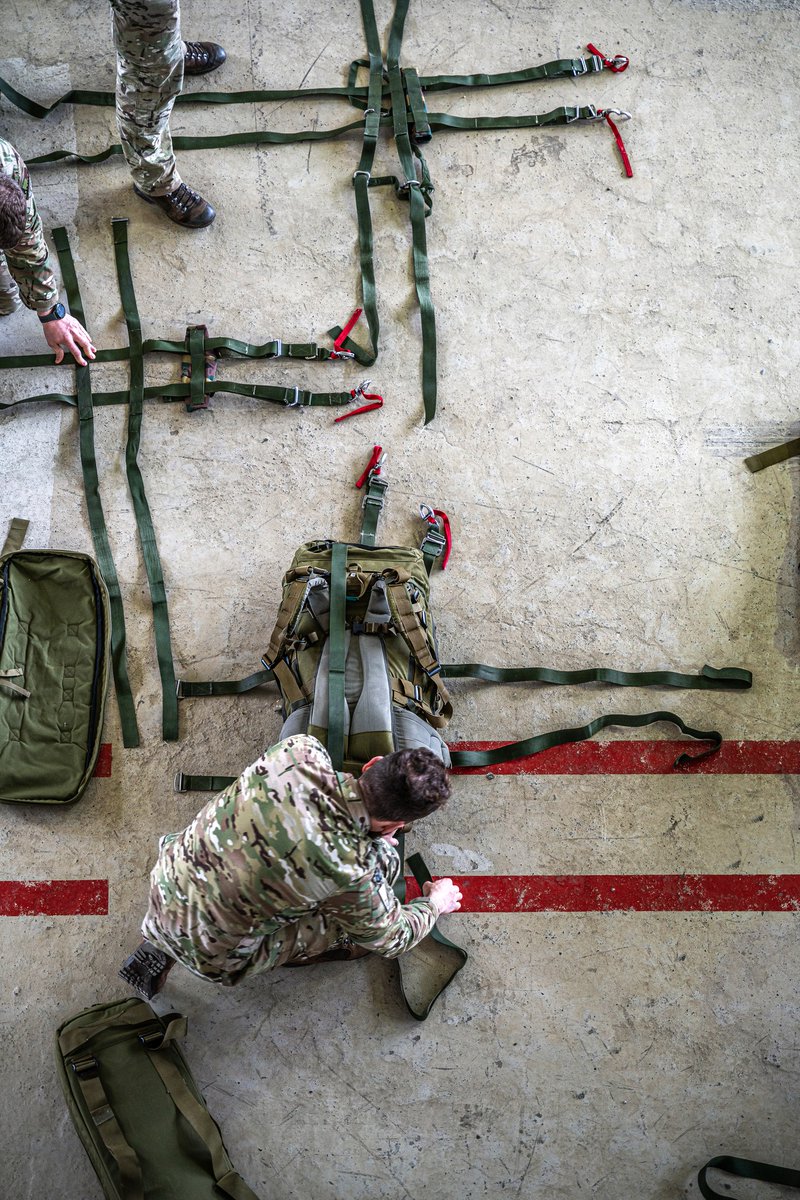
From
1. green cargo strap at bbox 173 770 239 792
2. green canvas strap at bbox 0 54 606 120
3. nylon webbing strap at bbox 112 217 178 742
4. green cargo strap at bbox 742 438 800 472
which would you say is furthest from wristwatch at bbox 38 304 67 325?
green cargo strap at bbox 742 438 800 472

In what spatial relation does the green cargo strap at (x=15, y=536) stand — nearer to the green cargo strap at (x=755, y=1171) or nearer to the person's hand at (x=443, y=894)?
the person's hand at (x=443, y=894)

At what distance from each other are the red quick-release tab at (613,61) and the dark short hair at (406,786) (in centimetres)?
419

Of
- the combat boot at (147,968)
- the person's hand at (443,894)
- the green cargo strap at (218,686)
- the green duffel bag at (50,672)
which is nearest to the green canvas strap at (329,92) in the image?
the green duffel bag at (50,672)

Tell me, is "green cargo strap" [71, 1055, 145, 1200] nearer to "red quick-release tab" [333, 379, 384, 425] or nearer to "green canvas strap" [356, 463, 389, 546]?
"green canvas strap" [356, 463, 389, 546]

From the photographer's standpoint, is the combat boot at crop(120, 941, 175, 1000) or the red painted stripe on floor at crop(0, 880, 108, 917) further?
the red painted stripe on floor at crop(0, 880, 108, 917)

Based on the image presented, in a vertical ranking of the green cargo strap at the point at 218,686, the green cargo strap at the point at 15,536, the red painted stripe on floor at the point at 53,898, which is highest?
the green cargo strap at the point at 15,536

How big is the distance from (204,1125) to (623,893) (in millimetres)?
2096

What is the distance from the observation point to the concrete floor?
12.6 ft

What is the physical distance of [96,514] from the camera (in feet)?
14.1

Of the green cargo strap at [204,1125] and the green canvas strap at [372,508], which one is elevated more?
the green canvas strap at [372,508]

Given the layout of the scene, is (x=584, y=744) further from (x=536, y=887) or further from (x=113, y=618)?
(x=113, y=618)

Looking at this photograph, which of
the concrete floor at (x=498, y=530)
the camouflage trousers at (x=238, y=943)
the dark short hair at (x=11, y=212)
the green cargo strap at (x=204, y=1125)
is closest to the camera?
the camouflage trousers at (x=238, y=943)

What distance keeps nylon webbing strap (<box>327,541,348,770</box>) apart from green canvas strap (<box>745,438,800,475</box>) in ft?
7.33

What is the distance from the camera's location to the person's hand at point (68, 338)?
4297mm
